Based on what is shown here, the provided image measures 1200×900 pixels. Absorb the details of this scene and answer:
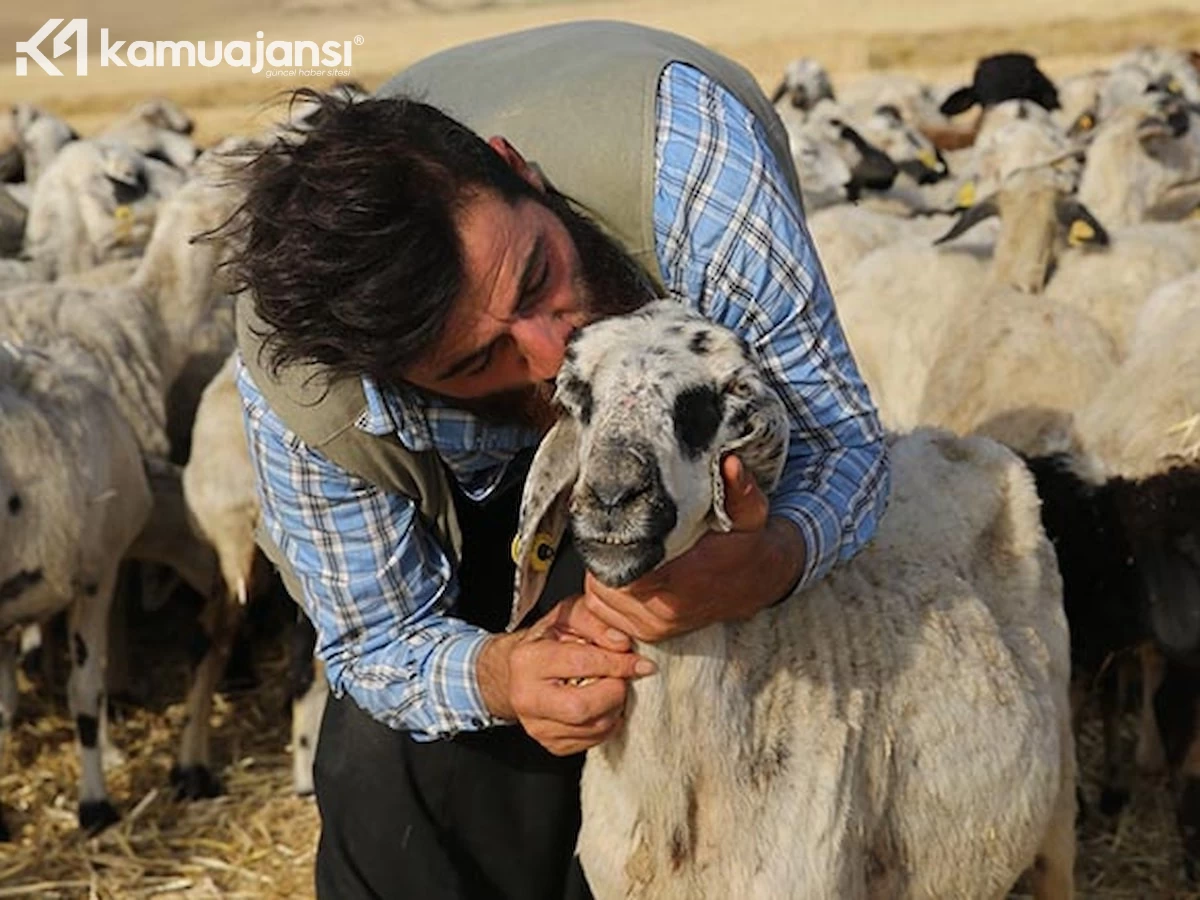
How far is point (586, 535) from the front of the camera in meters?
2.05

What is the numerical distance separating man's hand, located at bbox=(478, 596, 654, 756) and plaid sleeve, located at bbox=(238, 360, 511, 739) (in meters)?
0.19

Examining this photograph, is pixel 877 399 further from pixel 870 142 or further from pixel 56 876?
pixel 870 142

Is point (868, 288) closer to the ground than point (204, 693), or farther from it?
farther from it

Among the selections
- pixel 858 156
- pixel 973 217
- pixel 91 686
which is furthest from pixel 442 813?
pixel 858 156

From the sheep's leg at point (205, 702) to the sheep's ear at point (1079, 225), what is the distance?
321 centimetres

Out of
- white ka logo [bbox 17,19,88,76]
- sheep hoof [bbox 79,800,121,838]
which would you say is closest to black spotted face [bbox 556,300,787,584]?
sheep hoof [bbox 79,800,121,838]

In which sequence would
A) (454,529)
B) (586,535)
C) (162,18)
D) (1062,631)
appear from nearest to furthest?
(586,535) → (454,529) → (1062,631) → (162,18)

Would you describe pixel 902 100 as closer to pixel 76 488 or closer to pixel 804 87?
pixel 804 87

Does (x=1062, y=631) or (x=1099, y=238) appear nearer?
(x=1062, y=631)

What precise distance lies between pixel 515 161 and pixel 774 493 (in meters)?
0.61

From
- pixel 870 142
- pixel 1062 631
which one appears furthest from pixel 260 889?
pixel 870 142

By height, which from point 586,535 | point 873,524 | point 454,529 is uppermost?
point 586,535

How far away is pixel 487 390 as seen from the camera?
2529mm

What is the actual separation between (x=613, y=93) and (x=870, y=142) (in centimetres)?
834
